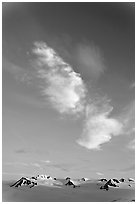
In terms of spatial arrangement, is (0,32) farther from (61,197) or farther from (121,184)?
(121,184)

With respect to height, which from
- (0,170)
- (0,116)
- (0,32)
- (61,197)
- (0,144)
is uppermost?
(0,32)

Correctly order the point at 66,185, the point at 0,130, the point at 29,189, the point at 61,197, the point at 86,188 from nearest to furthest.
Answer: the point at 0,130 → the point at 61,197 → the point at 29,189 → the point at 86,188 → the point at 66,185

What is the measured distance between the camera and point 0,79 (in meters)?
26.2

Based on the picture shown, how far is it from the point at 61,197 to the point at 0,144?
120 metres

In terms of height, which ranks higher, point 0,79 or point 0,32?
point 0,32

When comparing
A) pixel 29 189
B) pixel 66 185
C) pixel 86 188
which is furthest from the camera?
pixel 66 185

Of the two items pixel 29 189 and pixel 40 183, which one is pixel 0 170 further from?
pixel 40 183

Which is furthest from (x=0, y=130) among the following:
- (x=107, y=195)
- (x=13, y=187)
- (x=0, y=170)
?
(x=13, y=187)

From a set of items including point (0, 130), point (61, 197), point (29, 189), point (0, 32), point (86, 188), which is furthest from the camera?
point (86, 188)

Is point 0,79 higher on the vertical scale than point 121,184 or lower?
higher

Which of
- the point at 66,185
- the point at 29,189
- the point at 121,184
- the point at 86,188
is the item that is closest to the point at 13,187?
the point at 29,189

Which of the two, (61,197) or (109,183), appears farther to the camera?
(109,183)

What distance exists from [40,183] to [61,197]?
146 ft

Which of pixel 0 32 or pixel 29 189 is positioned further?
pixel 29 189
